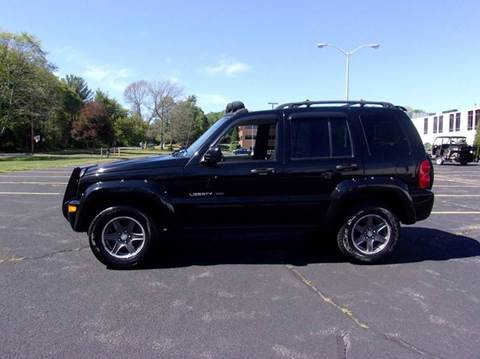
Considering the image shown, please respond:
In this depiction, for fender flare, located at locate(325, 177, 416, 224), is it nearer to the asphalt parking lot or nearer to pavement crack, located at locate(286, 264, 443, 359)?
the asphalt parking lot

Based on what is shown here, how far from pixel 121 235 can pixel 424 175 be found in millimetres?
3986

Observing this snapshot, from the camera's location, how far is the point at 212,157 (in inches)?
216

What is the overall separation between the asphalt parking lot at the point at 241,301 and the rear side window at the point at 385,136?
1.46 metres

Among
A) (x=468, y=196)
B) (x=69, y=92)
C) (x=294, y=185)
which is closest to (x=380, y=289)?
(x=294, y=185)

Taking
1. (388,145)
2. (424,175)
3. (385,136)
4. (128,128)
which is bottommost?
(424,175)

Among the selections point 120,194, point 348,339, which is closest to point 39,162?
point 120,194

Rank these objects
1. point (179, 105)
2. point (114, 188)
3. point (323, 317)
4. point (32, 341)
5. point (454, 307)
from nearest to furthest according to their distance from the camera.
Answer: point (32, 341), point (323, 317), point (454, 307), point (114, 188), point (179, 105)

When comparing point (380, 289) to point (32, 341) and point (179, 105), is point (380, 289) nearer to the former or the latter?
point (32, 341)

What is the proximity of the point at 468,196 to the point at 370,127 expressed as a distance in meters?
8.87

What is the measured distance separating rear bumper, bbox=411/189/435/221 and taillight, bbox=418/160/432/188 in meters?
0.08

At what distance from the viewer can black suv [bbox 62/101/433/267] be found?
5543 millimetres

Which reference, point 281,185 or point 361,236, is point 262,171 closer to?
point 281,185

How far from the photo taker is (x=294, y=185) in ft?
18.6

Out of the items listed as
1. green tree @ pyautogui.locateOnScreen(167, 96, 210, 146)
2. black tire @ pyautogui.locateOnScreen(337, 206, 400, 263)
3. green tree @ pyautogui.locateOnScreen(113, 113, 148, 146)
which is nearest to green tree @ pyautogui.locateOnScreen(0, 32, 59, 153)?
A: green tree @ pyautogui.locateOnScreen(113, 113, 148, 146)
